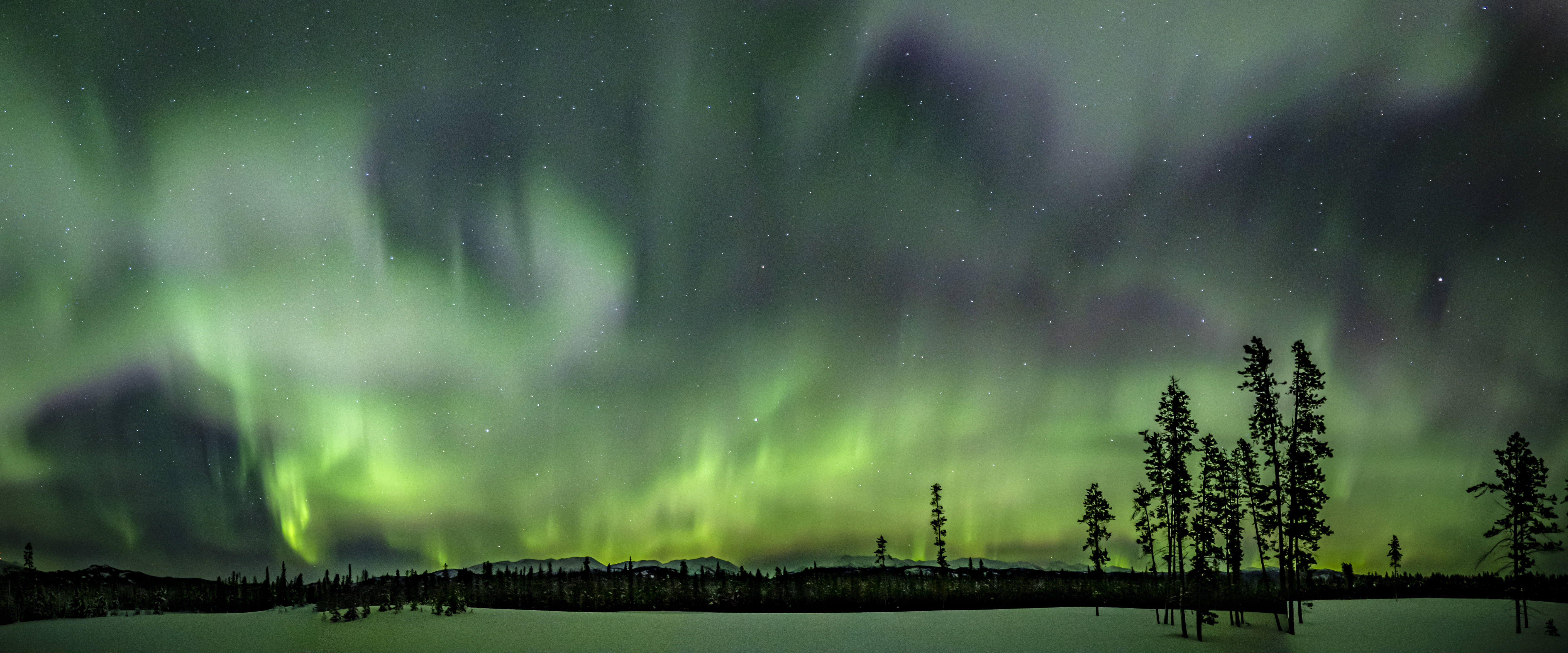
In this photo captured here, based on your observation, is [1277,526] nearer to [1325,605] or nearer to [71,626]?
[1325,605]

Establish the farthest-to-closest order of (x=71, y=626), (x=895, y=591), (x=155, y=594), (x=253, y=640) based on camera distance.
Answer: (x=895, y=591), (x=155, y=594), (x=71, y=626), (x=253, y=640)

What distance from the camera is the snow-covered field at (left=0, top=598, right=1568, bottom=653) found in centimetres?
2753

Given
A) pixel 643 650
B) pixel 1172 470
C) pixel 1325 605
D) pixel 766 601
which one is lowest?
pixel 766 601

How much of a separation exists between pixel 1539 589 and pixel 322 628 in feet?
193

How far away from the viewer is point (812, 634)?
36781 mm

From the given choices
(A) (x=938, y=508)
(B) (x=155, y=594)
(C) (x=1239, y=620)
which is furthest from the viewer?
(A) (x=938, y=508)

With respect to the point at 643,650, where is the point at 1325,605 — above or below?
below

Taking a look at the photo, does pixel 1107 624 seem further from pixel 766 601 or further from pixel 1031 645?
pixel 766 601

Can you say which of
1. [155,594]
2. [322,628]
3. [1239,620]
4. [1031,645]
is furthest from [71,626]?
[1239,620]

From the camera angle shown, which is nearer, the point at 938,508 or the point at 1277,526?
the point at 1277,526

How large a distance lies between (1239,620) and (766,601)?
45.5 meters

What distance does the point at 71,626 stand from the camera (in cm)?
3478

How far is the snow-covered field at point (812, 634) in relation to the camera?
90.3 feet

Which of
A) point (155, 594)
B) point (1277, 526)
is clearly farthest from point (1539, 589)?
point (155, 594)
